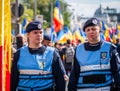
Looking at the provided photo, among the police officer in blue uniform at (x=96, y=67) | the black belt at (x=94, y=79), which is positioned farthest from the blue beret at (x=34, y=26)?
the black belt at (x=94, y=79)

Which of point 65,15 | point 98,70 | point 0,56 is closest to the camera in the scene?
point 0,56

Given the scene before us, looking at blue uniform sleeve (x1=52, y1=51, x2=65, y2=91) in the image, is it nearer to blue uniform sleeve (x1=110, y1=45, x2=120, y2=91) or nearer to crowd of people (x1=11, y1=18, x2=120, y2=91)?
crowd of people (x1=11, y1=18, x2=120, y2=91)

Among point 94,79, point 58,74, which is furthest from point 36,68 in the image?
point 94,79

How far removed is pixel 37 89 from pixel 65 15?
112313 millimetres

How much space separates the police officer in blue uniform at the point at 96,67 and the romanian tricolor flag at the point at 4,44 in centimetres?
129

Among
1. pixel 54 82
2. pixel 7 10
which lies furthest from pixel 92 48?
pixel 7 10

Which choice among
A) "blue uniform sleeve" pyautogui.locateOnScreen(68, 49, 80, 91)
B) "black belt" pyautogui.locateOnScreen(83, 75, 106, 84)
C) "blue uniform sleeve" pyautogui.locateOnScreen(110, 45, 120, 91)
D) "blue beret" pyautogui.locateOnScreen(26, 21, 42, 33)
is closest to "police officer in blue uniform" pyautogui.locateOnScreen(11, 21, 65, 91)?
"blue beret" pyautogui.locateOnScreen(26, 21, 42, 33)

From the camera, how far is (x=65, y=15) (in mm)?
118250

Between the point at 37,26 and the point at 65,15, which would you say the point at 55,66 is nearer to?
the point at 37,26

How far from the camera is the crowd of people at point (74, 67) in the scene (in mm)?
6180

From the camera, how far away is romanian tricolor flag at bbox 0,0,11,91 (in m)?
4.88

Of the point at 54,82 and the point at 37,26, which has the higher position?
the point at 37,26

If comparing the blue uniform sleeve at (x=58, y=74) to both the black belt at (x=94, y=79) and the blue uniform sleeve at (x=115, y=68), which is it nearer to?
the black belt at (x=94, y=79)

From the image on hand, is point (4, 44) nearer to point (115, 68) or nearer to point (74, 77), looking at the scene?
point (74, 77)
